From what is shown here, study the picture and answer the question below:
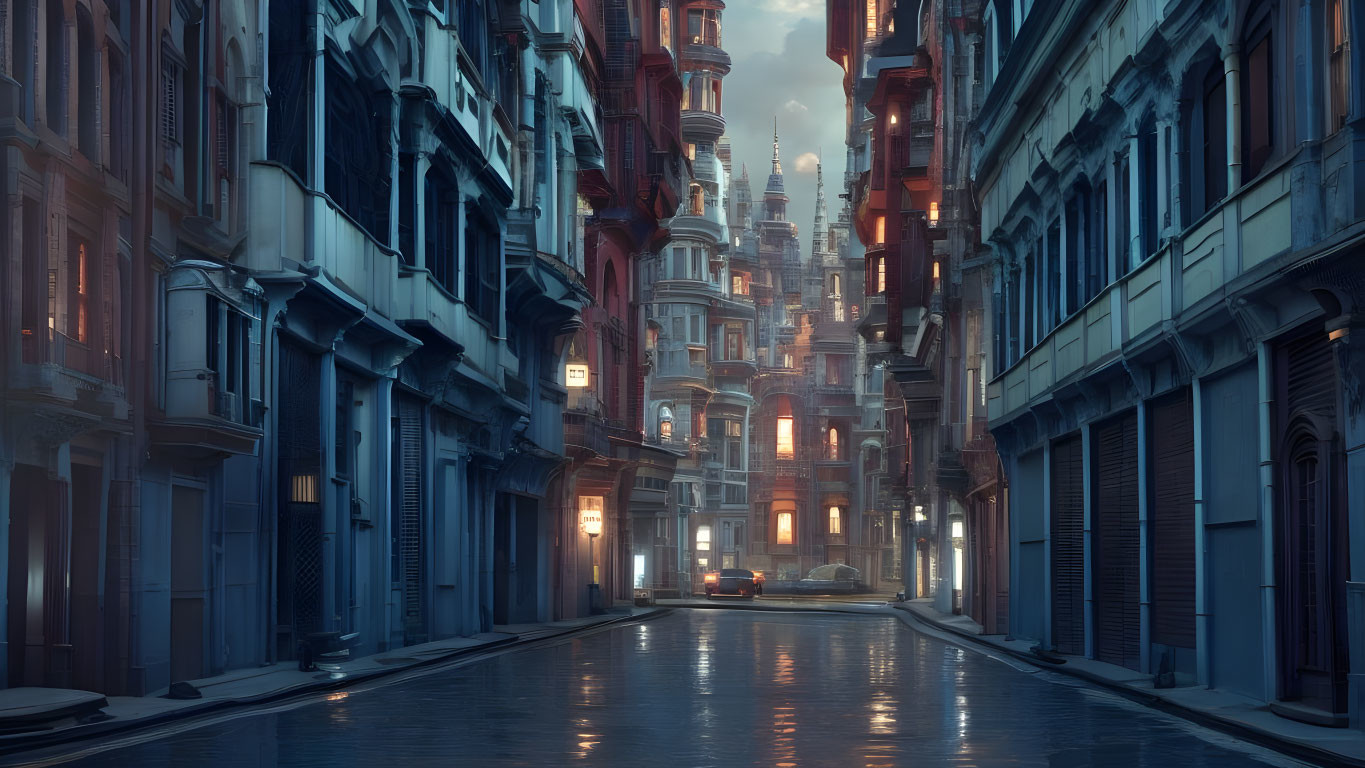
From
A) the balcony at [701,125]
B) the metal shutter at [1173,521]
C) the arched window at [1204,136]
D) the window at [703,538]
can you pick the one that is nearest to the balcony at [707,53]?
the balcony at [701,125]

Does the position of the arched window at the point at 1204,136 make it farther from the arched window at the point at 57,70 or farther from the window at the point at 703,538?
the window at the point at 703,538

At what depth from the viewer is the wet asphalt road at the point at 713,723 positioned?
13.8 metres

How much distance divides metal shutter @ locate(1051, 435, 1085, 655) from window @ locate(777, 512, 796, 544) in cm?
7439

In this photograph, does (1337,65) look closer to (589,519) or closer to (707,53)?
(589,519)

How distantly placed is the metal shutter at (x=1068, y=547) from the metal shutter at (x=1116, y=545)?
3.79 feet

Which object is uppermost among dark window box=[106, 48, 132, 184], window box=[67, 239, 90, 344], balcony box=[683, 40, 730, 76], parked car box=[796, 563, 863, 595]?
balcony box=[683, 40, 730, 76]

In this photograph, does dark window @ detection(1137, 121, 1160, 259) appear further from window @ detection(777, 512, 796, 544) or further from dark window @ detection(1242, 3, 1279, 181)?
window @ detection(777, 512, 796, 544)

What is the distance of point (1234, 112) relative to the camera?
65.3ft

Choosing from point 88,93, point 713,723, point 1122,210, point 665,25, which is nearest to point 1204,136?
point 1122,210

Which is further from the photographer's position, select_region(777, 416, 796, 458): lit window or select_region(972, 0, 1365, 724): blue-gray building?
select_region(777, 416, 796, 458): lit window

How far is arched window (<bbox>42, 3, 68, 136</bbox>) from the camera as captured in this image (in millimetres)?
16859

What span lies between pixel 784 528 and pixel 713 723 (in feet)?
295

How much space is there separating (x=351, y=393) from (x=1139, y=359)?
1246cm

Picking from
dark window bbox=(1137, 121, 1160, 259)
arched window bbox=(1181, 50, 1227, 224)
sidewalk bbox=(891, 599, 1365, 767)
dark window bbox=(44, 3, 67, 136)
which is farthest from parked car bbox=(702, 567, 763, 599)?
dark window bbox=(44, 3, 67, 136)
